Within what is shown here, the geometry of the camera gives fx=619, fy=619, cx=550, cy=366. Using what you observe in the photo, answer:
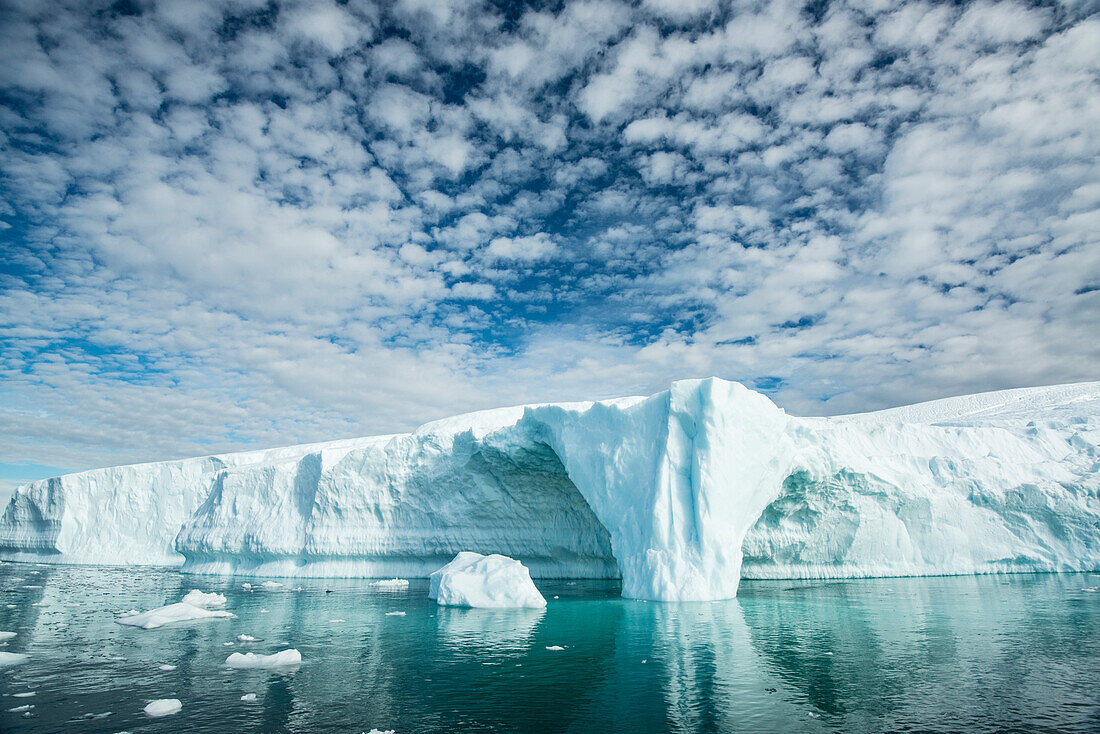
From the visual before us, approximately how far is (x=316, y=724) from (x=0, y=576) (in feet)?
94.8

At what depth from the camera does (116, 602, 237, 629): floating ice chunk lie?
484 inches

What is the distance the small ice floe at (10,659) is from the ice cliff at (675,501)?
1236 centimetres

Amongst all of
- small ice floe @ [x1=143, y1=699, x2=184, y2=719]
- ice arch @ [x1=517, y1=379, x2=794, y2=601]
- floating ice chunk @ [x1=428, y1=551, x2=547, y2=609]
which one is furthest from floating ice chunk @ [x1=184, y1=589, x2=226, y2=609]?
ice arch @ [x1=517, y1=379, x2=794, y2=601]

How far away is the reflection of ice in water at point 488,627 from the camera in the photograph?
10.5 metres

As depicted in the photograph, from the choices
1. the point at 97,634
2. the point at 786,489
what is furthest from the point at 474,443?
the point at 97,634

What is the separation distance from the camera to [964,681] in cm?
749

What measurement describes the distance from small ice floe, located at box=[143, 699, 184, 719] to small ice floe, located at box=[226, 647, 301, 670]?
2.04m

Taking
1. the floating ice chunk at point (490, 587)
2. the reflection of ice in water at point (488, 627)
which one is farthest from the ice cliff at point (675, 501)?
the reflection of ice in water at point (488, 627)

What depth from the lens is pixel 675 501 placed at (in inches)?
637

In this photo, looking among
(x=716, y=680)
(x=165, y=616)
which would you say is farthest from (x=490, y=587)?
(x=716, y=680)

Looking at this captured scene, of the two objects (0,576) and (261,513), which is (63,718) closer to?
(261,513)

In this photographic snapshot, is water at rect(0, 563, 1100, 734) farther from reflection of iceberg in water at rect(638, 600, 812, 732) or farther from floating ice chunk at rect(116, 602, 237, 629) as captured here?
floating ice chunk at rect(116, 602, 237, 629)

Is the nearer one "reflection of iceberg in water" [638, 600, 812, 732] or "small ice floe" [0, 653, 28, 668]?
"reflection of iceberg in water" [638, 600, 812, 732]

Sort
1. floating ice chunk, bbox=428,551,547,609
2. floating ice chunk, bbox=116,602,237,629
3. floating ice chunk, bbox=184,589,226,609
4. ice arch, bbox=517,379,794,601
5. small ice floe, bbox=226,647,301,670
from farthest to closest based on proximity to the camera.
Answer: ice arch, bbox=517,379,794,601, floating ice chunk, bbox=428,551,547,609, floating ice chunk, bbox=184,589,226,609, floating ice chunk, bbox=116,602,237,629, small ice floe, bbox=226,647,301,670
